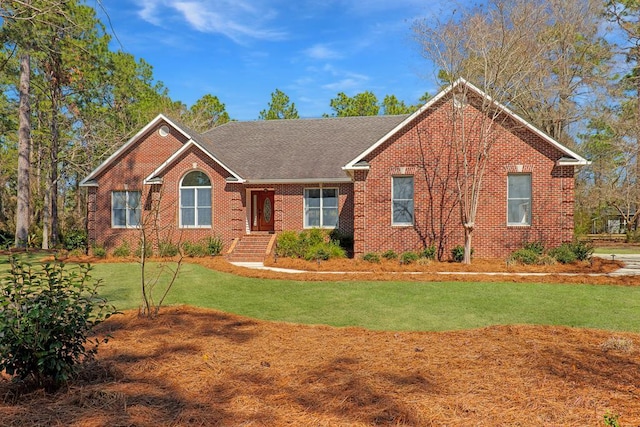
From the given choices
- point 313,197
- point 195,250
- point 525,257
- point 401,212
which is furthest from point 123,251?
point 525,257

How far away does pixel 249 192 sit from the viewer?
2203 centimetres

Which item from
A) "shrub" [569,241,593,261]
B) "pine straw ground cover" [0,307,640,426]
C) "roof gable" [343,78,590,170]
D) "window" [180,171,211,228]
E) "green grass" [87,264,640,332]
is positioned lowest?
"green grass" [87,264,640,332]

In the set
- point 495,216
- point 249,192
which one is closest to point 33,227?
point 249,192

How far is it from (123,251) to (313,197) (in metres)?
9.01

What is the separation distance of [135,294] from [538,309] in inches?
381

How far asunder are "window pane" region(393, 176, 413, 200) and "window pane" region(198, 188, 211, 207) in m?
8.67

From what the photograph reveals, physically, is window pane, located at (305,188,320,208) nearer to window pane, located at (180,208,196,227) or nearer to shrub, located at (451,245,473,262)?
window pane, located at (180,208,196,227)

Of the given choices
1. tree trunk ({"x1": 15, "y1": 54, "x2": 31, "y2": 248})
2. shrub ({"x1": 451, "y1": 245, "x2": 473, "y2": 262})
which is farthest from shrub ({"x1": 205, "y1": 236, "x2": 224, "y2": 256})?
tree trunk ({"x1": 15, "y1": 54, "x2": 31, "y2": 248})

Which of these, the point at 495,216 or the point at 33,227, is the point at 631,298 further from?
the point at 33,227

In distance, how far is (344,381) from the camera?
4719mm

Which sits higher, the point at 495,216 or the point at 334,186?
the point at 334,186

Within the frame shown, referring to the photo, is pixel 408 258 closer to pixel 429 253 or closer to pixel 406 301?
pixel 429 253

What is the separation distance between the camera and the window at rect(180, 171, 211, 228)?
20.3m

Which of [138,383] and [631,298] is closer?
[138,383]
